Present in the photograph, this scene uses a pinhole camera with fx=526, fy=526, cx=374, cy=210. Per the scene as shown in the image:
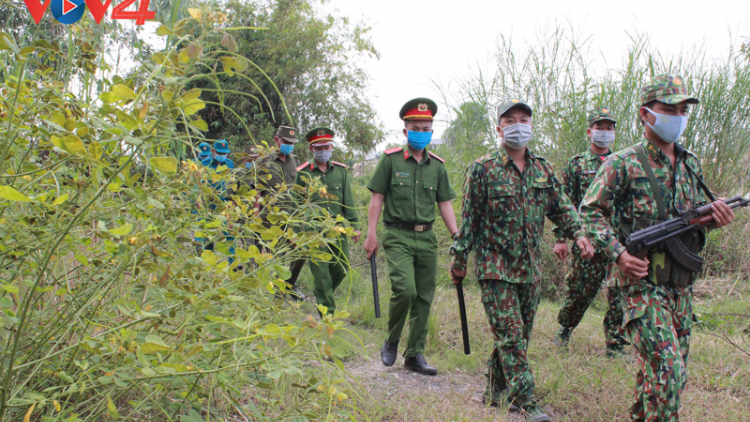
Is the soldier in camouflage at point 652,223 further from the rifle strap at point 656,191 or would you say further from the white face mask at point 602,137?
the white face mask at point 602,137

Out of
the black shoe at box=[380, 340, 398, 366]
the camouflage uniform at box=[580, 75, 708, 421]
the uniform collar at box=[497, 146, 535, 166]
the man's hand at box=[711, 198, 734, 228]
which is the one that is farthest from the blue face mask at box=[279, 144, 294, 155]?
the man's hand at box=[711, 198, 734, 228]

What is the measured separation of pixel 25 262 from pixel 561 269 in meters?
5.74

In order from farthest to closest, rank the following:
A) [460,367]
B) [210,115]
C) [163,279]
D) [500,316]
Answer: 1. [210,115]
2. [460,367]
3. [500,316]
4. [163,279]

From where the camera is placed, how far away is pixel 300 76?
51.9ft

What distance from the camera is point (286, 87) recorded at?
51.8 feet

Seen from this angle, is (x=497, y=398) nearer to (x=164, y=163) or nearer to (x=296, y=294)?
(x=296, y=294)

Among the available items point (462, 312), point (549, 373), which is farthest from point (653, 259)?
point (549, 373)

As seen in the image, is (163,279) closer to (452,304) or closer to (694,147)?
(452,304)

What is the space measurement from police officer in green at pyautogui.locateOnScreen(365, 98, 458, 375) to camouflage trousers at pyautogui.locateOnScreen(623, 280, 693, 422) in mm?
1678

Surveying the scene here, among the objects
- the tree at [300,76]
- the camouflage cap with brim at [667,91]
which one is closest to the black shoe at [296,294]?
the camouflage cap with brim at [667,91]

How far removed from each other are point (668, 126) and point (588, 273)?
1854 mm

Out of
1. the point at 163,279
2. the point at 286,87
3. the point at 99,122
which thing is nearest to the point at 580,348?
the point at 163,279

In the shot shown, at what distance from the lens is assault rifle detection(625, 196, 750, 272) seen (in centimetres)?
264

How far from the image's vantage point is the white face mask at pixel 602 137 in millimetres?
5035
